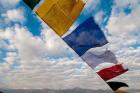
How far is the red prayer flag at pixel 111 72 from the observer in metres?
24.6

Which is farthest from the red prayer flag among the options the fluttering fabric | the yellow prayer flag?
the yellow prayer flag

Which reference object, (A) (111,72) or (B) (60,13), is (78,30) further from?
(A) (111,72)

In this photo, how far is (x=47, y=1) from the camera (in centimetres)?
2027

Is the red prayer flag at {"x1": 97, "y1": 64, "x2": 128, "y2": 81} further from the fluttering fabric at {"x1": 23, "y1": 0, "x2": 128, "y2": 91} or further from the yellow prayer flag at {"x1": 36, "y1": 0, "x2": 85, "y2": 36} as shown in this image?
the yellow prayer flag at {"x1": 36, "y1": 0, "x2": 85, "y2": 36}

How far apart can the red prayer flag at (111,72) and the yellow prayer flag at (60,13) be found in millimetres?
5924

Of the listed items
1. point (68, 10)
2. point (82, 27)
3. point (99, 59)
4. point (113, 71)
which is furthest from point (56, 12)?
point (113, 71)

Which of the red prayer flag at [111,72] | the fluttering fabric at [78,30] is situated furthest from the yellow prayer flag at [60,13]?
the red prayer flag at [111,72]

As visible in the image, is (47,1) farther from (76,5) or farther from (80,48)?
(80,48)

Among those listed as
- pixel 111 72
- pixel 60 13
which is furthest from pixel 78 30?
pixel 111 72

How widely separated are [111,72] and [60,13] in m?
7.29

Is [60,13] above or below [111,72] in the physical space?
above

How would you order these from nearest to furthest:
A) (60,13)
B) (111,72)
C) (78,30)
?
(60,13) < (78,30) < (111,72)

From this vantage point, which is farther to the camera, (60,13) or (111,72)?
(111,72)

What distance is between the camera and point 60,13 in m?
20.7
